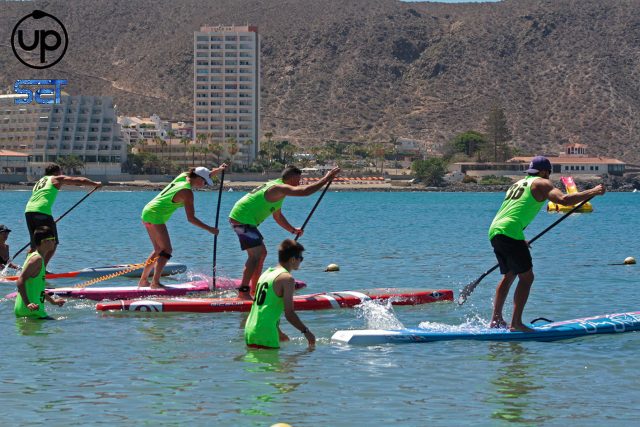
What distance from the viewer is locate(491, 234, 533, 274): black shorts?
1424 centimetres

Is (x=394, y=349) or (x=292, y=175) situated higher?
(x=292, y=175)

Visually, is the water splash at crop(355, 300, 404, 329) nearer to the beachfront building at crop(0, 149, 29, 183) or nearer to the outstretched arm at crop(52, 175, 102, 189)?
the outstretched arm at crop(52, 175, 102, 189)

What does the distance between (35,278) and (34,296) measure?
52cm

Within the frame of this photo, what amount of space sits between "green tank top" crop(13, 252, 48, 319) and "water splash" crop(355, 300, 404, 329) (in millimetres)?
4454

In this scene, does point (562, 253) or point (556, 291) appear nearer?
point (556, 291)

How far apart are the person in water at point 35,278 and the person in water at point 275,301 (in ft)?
11.0

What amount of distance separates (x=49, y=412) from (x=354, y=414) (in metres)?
2.84

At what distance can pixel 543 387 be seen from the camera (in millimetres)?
12539

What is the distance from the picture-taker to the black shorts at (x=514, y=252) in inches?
561

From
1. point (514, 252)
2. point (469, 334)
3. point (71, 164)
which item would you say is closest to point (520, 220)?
point (514, 252)

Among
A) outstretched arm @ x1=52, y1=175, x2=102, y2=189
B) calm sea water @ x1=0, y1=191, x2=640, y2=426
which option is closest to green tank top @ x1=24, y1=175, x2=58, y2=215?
outstretched arm @ x1=52, y1=175, x2=102, y2=189

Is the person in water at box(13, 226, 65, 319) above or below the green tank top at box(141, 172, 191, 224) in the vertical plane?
below

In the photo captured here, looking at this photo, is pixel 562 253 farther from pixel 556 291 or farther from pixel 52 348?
pixel 52 348

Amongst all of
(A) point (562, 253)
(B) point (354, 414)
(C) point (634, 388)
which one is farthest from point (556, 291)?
(A) point (562, 253)
